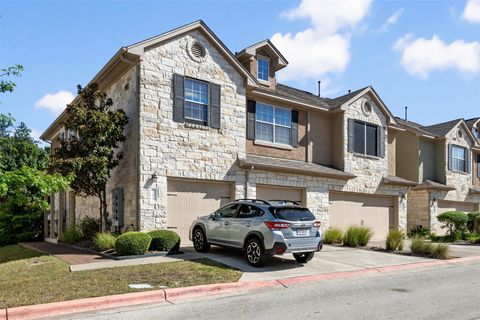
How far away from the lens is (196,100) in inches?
642

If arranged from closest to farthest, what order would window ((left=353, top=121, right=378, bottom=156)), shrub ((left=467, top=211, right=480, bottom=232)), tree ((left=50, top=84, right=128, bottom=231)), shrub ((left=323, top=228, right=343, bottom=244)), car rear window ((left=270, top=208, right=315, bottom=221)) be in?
car rear window ((left=270, top=208, right=315, bottom=221)), tree ((left=50, top=84, right=128, bottom=231)), shrub ((left=323, top=228, right=343, bottom=244)), window ((left=353, top=121, right=378, bottom=156)), shrub ((left=467, top=211, right=480, bottom=232))

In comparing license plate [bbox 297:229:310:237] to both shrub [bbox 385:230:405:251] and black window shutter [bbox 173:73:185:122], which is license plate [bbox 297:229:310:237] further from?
black window shutter [bbox 173:73:185:122]

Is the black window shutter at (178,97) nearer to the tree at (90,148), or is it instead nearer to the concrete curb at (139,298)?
the tree at (90,148)

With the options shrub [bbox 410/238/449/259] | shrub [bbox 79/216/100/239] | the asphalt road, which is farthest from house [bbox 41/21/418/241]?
the asphalt road

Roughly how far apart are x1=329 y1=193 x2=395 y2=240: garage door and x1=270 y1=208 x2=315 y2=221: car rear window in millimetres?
8749

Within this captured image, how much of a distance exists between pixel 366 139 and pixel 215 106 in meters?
9.66

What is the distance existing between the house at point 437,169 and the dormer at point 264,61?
9089mm

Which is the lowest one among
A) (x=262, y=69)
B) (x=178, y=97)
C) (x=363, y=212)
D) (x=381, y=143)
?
(x=363, y=212)

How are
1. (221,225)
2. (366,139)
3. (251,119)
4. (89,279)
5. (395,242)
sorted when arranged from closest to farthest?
(89,279), (221,225), (395,242), (251,119), (366,139)

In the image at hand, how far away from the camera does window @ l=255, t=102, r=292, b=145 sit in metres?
18.8

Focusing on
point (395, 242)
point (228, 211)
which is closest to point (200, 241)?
point (228, 211)

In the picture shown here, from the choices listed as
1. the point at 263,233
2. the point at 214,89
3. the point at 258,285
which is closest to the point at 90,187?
the point at 214,89

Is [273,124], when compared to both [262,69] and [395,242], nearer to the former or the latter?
[262,69]

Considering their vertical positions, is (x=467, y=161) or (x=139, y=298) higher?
(x=467, y=161)
